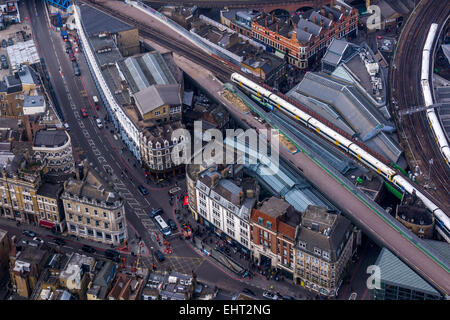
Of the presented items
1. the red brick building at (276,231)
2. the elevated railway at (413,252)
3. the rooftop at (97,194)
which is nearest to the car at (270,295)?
the red brick building at (276,231)

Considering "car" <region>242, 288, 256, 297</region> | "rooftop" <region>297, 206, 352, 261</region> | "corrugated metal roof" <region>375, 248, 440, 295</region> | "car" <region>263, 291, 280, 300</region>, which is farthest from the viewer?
"car" <region>242, 288, 256, 297</region>

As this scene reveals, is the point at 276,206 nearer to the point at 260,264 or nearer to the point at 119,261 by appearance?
the point at 260,264

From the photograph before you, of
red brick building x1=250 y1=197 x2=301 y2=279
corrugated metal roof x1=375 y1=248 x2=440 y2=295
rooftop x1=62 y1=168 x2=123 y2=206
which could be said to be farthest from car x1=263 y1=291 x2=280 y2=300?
rooftop x1=62 y1=168 x2=123 y2=206

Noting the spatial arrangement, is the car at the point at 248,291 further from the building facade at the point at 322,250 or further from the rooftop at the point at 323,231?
the rooftop at the point at 323,231

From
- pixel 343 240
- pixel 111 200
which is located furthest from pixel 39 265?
pixel 343 240

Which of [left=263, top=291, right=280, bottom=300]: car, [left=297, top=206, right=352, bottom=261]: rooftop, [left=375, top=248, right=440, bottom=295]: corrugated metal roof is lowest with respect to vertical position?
[left=263, top=291, right=280, bottom=300]: car

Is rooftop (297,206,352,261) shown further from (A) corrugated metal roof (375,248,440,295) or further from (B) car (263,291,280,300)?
(B) car (263,291,280,300)
